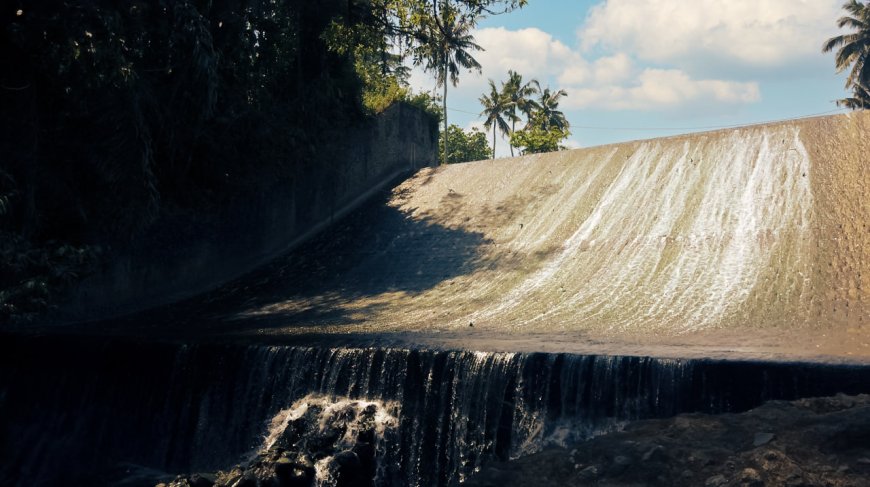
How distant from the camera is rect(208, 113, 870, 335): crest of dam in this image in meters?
15.2

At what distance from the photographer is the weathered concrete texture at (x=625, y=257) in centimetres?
1425

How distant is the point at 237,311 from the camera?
20.0 metres

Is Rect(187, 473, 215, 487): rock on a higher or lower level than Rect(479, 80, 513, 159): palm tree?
lower

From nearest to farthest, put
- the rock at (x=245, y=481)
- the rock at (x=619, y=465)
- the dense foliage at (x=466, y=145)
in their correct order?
1. the rock at (x=619, y=465)
2. the rock at (x=245, y=481)
3. the dense foliage at (x=466, y=145)

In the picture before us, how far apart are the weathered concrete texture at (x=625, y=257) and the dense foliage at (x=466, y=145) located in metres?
34.9

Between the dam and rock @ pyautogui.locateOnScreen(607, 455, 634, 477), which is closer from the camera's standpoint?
rock @ pyautogui.locateOnScreen(607, 455, 634, 477)

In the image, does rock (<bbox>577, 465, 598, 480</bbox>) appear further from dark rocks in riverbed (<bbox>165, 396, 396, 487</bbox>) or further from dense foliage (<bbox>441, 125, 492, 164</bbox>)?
dense foliage (<bbox>441, 125, 492, 164</bbox>)

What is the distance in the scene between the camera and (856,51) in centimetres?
4616

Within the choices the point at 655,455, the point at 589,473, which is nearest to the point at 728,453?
the point at 655,455

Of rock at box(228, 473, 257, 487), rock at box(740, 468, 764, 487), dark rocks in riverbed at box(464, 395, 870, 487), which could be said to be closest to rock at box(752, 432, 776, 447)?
dark rocks in riverbed at box(464, 395, 870, 487)

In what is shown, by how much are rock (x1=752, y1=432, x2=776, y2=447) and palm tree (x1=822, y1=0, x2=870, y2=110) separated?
44434 mm

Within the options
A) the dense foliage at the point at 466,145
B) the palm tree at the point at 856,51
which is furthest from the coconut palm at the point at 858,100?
the dense foliage at the point at 466,145

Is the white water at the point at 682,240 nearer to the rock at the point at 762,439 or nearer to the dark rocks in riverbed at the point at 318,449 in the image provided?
the dark rocks in riverbed at the point at 318,449

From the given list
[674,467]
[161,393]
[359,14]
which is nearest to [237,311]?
[161,393]
